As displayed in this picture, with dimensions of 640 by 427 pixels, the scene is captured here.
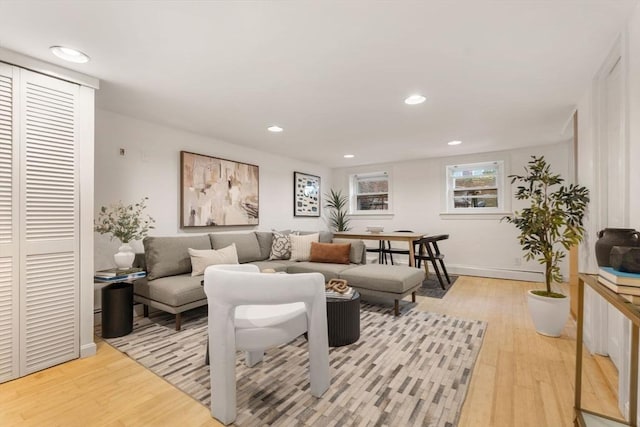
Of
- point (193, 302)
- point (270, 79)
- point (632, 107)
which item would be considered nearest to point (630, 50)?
point (632, 107)

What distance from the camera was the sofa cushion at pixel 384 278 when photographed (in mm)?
2947

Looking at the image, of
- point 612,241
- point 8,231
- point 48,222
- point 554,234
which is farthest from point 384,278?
point 8,231

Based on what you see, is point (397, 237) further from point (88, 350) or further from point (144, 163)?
point (88, 350)

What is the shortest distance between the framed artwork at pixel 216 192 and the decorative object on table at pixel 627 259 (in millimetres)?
3797

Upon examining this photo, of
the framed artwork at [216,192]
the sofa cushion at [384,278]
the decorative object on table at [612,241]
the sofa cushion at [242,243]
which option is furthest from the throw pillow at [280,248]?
the decorative object on table at [612,241]

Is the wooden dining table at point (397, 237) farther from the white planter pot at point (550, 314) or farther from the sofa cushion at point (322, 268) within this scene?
the white planter pot at point (550, 314)

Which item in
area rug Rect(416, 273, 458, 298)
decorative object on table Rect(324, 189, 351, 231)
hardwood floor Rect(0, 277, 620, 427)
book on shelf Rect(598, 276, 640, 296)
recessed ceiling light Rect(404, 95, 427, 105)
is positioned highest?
recessed ceiling light Rect(404, 95, 427, 105)

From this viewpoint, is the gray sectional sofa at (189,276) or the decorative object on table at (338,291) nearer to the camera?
the decorative object on table at (338,291)

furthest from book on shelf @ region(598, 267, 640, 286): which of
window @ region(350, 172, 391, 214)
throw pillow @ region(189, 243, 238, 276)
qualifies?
window @ region(350, 172, 391, 214)

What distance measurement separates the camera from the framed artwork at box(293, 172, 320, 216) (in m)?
5.45

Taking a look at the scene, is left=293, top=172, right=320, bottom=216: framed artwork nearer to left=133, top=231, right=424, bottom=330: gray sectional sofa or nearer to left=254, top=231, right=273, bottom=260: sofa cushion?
left=254, top=231, right=273, bottom=260: sofa cushion

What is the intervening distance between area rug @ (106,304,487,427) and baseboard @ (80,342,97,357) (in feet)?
0.62

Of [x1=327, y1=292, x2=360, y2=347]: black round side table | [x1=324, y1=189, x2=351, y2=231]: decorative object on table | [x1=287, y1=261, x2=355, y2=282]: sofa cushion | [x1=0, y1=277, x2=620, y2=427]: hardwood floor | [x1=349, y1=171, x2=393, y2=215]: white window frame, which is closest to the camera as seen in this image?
[x1=0, y1=277, x2=620, y2=427]: hardwood floor

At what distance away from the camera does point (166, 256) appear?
2998 millimetres
